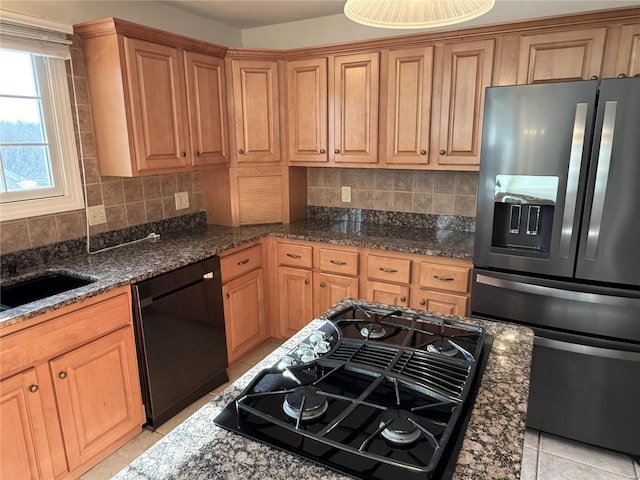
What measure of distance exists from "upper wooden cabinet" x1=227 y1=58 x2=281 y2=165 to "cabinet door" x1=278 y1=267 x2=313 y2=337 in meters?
0.84

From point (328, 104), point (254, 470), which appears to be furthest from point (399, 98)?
point (254, 470)

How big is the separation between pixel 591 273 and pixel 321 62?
2031mm

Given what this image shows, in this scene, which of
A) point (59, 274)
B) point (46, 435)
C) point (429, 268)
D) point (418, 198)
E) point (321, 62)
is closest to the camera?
point (46, 435)

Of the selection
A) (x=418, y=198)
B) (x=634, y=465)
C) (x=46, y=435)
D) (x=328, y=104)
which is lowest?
(x=634, y=465)

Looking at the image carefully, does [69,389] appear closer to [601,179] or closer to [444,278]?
[444,278]

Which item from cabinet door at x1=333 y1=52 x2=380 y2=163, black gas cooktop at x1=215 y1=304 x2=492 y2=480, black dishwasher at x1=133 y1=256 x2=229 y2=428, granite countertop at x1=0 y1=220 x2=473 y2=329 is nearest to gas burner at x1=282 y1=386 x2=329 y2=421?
black gas cooktop at x1=215 y1=304 x2=492 y2=480

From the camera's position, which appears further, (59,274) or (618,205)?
(59,274)

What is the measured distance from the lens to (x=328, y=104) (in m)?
2.86

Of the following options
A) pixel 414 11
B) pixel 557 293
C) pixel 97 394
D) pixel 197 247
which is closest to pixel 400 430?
pixel 414 11

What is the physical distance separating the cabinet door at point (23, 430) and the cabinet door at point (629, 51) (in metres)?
3.01

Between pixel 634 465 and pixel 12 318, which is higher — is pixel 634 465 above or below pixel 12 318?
below

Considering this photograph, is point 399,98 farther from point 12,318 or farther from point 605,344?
point 12,318

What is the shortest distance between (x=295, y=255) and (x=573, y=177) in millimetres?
1700

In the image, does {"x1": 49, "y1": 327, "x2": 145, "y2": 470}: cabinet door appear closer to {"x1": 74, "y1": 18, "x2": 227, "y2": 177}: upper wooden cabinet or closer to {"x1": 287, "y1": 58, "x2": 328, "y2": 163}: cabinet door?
{"x1": 74, "y1": 18, "x2": 227, "y2": 177}: upper wooden cabinet
